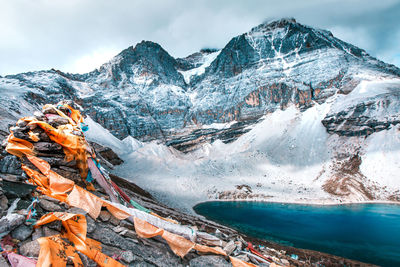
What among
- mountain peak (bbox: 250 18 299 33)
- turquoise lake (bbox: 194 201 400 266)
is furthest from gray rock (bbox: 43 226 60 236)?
mountain peak (bbox: 250 18 299 33)

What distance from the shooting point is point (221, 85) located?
12512cm

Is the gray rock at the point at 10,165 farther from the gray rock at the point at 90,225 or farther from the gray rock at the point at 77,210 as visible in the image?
the gray rock at the point at 90,225

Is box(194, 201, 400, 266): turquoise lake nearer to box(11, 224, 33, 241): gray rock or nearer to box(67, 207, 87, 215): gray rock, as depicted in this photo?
box(67, 207, 87, 215): gray rock

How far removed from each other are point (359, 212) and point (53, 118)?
48.9 meters

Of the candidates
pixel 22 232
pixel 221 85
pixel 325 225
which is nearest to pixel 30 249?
pixel 22 232

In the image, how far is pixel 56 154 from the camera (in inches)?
350

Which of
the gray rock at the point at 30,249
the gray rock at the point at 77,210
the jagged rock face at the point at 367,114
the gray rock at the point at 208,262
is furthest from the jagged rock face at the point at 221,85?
the gray rock at the point at 30,249

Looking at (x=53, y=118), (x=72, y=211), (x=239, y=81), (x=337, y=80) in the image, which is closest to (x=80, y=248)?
(x=72, y=211)

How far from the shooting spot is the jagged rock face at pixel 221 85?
86.8 metres

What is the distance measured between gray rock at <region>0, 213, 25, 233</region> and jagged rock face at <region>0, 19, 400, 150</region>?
8141cm

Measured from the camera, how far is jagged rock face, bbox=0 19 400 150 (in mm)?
86812

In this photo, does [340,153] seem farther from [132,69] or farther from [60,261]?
[132,69]

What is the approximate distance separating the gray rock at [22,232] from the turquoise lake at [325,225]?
25997 mm

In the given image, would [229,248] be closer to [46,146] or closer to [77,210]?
[77,210]
